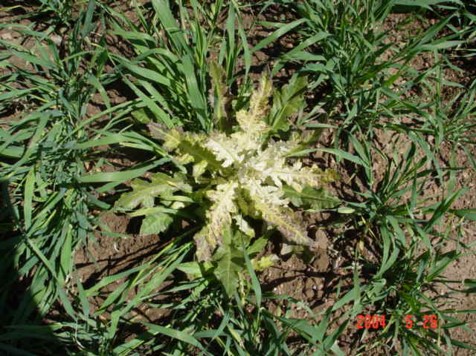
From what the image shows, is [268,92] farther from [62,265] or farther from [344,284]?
[62,265]

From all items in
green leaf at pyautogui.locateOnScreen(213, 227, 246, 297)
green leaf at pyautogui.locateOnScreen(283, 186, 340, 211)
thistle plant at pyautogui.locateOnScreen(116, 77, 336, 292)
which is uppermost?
thistle plant at pyautogui.locateOnScreen(116, 77, 336, 292)

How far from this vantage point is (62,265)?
177cm

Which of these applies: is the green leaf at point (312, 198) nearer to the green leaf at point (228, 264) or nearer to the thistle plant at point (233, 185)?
the thistle plant at point (233, 185)
